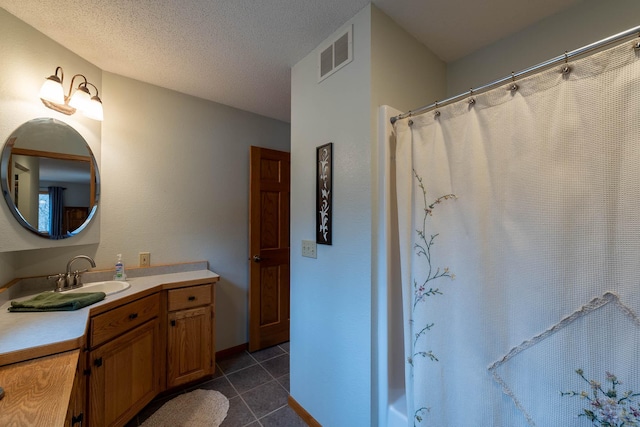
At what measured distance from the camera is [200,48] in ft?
5.62

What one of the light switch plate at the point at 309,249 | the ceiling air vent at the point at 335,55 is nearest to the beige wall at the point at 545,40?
the ceiling air vent at the point at 335,55

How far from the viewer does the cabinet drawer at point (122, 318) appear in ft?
4.67

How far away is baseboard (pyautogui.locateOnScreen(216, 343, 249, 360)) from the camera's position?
2.50 m

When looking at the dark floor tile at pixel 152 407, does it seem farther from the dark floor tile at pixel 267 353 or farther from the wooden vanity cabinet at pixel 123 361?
the dark floor tile at pixel 267 353

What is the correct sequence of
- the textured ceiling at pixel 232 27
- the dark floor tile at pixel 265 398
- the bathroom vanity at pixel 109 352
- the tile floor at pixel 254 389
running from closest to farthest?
the bathroom vanity at pixel 109 352 < the textured ceiling at pixel 232 27 < the tile floor at pixel 254 389 < the dark floor tile at pixel 265 398

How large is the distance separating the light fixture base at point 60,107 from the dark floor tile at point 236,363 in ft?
7.69

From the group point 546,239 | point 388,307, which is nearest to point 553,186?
point 546,239

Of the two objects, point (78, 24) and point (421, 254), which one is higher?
point (78, 24)

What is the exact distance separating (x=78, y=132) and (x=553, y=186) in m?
2.75

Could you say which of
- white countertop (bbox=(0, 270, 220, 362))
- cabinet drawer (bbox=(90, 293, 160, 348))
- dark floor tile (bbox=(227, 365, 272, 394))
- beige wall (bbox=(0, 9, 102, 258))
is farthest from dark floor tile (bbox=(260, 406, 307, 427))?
beige wall (bbox=(0, 9, 102, 258))

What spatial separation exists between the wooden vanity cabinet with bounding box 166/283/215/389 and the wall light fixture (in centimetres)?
141

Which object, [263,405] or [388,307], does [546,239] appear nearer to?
[388,307]

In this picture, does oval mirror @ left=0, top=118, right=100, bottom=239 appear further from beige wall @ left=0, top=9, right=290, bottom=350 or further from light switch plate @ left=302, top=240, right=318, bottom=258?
light switch plate @ left=302, top=240, right=318, bottom=258

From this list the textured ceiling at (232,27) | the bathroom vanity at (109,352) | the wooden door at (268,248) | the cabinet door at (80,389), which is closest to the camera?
the bathroom vanity at (109,352)
